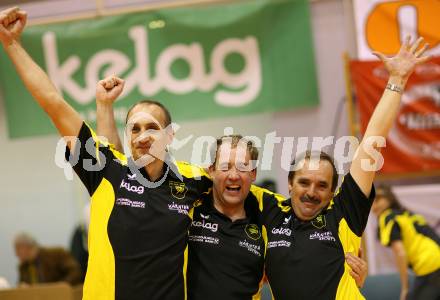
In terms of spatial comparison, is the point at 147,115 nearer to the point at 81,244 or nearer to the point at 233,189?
the point at 233,189

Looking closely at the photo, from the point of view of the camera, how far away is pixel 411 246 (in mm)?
6449

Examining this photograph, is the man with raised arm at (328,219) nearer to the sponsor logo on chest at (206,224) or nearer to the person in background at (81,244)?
the sponsor logo on chest at (206,224)

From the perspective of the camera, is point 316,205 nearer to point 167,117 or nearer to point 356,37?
point 167,117

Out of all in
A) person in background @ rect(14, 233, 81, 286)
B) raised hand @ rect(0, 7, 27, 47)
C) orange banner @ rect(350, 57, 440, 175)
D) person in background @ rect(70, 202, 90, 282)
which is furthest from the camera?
person in background @ rect(70, 202, 90, 282)

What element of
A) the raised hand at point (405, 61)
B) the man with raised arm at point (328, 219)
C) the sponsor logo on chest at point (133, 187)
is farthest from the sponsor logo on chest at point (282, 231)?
the raised hand at point (405, 61)

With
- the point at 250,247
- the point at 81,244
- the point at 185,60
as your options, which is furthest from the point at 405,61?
the point at 81,244

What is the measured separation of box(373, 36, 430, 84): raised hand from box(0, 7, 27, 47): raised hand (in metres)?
1.60

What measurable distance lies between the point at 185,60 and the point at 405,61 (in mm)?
5077

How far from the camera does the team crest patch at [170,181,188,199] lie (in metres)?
3.16

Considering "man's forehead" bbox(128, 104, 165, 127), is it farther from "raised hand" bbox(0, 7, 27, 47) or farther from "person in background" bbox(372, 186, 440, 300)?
"person in background" bbox(372, 186, 440, 300)

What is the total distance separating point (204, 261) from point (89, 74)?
17.7 feet

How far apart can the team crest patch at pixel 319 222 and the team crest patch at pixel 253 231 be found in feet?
0.88

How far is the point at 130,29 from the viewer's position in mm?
8133

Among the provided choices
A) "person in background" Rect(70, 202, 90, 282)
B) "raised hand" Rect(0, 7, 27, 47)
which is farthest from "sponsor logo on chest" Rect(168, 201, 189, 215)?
"person in background" Rect(70, 202, 90, 282)
